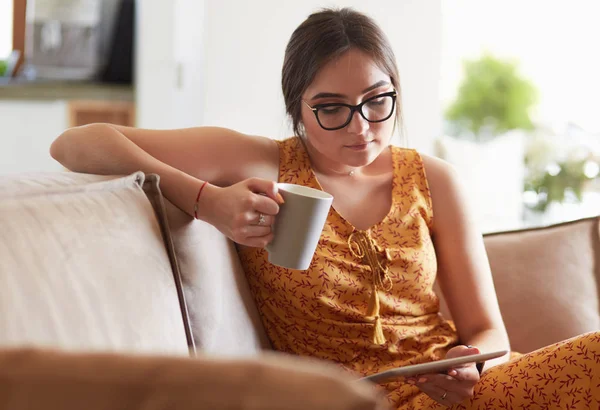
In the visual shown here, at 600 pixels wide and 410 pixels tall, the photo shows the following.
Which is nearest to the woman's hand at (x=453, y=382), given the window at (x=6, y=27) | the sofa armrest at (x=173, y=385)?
the sofa armrest at (x=173, y=385)

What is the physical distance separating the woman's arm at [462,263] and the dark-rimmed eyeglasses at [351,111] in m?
0.21

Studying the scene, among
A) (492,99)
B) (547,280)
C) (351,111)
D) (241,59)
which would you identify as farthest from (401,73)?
(492,99)

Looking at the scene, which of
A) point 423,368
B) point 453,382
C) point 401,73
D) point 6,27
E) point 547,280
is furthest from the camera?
point 6,27

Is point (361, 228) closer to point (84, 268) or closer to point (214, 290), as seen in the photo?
point (214, 290)

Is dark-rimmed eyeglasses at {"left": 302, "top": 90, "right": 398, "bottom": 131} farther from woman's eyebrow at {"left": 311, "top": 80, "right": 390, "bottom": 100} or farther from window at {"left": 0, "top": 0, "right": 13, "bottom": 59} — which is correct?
window at {"left": 0, "top": 0, "right": 13, "bottom": 59}

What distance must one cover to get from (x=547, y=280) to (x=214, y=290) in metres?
0.93

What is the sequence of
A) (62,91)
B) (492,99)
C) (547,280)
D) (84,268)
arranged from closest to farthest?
(84,268) → (547,280) → (62,91) → (492,99)

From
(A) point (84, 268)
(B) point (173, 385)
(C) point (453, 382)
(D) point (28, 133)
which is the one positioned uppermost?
(B) point (173, 385)

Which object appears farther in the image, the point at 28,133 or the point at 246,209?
the point at 28,133

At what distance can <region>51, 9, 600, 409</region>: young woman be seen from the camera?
1317 millimetres

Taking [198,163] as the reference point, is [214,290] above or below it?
below

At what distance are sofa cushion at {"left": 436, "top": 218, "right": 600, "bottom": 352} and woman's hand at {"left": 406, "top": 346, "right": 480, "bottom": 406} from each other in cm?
58

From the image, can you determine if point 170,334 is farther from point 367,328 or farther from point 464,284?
point 464,284

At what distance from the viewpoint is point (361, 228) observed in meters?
1.56
